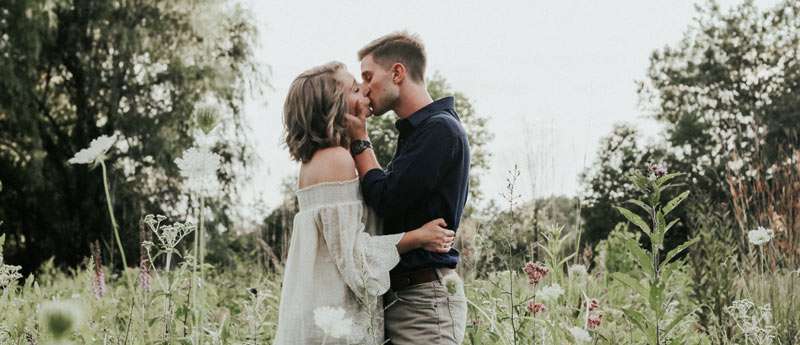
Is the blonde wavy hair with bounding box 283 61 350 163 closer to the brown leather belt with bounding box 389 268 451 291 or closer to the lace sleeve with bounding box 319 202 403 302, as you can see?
the lace sleeve with bounding box 319 202 403 302

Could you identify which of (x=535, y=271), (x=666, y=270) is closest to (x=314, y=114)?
(x=535, y=271)

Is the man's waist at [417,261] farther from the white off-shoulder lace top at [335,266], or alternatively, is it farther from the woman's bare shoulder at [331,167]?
the woman's bare shoulder at [331,167]

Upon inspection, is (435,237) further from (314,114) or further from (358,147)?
(314,114)

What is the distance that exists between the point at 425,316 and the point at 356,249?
0.26 meters

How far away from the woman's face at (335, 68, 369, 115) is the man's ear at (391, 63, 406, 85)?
0.17 m

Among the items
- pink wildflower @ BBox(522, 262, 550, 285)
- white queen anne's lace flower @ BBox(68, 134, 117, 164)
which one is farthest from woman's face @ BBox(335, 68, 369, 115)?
white queen anne's lace flower @ BBox(68, 134, 117, 164)

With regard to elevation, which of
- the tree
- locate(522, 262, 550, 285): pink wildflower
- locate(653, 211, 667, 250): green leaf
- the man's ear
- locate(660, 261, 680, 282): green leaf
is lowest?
locate(660, 261, 680, 282): green leaf

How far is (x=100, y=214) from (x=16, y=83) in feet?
8.53

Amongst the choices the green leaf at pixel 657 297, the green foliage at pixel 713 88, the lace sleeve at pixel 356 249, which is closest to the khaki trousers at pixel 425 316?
the lace sleeve at pixel 356 249

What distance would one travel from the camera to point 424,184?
219 cm

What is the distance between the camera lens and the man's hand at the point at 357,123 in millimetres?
2340

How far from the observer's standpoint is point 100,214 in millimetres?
13977

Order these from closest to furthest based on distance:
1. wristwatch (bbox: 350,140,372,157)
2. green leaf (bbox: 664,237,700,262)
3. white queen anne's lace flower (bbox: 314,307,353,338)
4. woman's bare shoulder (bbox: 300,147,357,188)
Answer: white queen anne's lace flower (bbox: 314,307,353,338) → green leaf (bbox: 664,237,700,262) → woman's bare shoulder (bbox: 300,147,357,188) → wristwatch (bbox: 350,140,372,157)

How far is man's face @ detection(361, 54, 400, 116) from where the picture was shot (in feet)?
8.25
